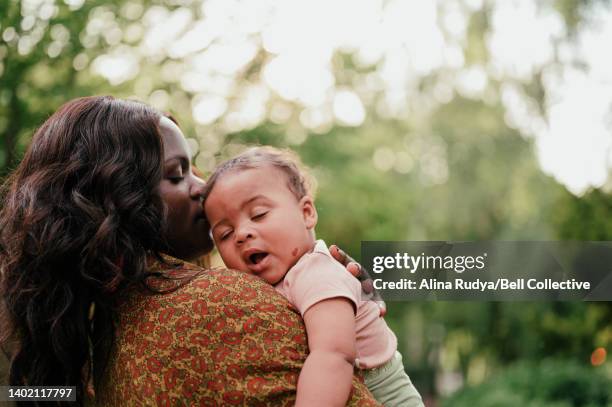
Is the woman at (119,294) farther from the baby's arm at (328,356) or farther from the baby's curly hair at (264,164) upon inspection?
the baby's curly hair at (264,164)

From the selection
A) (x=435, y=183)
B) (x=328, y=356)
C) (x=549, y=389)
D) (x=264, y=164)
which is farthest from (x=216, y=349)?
(x=435, y=183)

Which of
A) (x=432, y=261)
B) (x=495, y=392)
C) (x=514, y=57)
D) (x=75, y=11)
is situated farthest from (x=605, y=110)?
(x=432, y=261)

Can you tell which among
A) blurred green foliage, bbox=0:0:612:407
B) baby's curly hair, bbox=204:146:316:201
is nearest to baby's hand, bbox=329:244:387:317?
baby's curly hair, bbox=204:146:316:201

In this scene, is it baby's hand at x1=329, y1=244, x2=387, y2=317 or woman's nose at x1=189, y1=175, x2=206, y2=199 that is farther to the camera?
woman's nose at x1=189, y1=175, x2=206, y2=199

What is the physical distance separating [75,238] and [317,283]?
52cm

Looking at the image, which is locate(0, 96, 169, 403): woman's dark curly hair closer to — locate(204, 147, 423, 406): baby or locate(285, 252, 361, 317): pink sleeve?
locate(204, 147, 423, 406): baby

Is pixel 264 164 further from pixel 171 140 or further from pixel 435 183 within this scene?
pixel 435 183

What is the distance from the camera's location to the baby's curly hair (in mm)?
1861

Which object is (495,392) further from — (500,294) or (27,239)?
(27,239)

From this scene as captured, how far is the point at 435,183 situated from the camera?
1123cm

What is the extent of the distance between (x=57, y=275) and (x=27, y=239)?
0.10 meters

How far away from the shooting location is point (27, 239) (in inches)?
62.7

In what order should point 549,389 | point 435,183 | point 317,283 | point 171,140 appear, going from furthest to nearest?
point 435,183
point 549,389
point 171,140
point 317,283

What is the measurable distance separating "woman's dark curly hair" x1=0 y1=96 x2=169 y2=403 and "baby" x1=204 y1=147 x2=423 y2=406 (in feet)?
0.64
